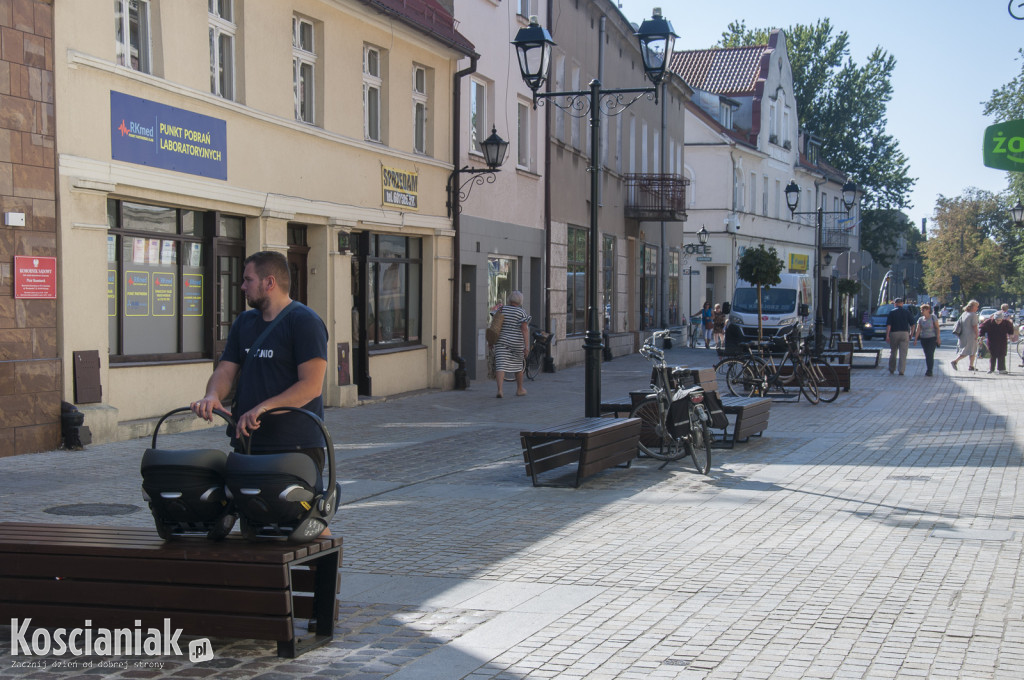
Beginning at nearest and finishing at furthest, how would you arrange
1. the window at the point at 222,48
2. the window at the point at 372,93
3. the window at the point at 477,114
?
the window at the point at 222,48, the window at the point at 372,93, the window at the point at 477,114

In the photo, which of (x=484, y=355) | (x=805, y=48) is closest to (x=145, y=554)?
(x=484, y=355)

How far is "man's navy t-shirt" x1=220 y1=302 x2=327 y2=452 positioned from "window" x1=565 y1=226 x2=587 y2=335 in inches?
907

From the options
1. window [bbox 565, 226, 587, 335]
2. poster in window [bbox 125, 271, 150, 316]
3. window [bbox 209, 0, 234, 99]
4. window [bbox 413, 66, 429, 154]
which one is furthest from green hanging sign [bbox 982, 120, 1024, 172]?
window [bbox 565, 226, 587, 335]

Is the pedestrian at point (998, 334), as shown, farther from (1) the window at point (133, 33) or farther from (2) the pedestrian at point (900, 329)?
(1) the window at point (133, 33)

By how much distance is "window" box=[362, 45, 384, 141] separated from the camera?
60.5 ft

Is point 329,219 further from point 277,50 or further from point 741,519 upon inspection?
point 741,519

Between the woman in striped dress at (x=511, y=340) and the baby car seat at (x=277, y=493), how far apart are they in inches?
557

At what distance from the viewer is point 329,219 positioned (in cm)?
1703

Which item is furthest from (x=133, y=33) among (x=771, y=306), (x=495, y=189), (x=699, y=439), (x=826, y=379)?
(x=771, y=306)

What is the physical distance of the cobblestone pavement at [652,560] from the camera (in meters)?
5.16

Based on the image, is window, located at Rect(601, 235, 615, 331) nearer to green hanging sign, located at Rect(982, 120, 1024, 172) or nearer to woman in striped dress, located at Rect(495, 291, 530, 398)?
woman in striped dress, located at Rect(495, 291, 530, 398)

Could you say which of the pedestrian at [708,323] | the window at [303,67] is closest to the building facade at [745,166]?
the pedestrian at [708,323]

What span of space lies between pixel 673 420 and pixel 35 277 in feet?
21.4

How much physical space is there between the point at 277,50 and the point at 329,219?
2.56 meters
